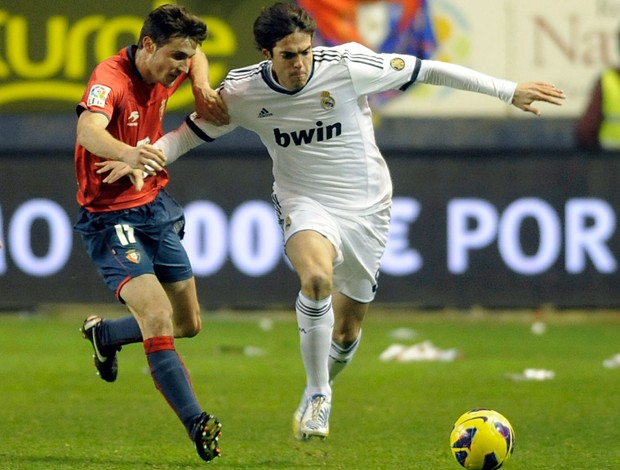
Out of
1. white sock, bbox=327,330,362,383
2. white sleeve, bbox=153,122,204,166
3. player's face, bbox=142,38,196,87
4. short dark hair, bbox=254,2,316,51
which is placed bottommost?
white sock, bbox=327,330,362,383

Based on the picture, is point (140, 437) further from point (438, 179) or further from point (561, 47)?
point (561, 47)

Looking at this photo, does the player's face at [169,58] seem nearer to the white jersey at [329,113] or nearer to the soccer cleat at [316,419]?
the white jersey at [329,113]

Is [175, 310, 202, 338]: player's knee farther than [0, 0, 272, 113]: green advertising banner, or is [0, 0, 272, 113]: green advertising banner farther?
[0, 0, 272, 113]: green advertising banner

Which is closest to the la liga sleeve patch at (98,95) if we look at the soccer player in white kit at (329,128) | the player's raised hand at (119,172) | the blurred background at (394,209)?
the player's raised hand at (119,172)

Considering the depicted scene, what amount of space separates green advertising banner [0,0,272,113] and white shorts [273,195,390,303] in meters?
7.22

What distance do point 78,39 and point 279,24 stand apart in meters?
8.03

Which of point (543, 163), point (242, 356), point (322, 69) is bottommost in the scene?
point (242, 356)

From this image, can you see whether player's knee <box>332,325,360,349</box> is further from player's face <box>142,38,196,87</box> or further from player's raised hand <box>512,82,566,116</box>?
player's face <box>142,38,196,87</box>

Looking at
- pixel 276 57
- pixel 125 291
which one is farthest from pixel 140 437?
pixel 276 57

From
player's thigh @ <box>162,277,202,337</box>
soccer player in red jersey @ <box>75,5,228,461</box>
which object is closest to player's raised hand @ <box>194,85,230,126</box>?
soccer player in red jersey @ <box>75,5,228,461</box>

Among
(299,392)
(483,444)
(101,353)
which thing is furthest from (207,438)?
(299,392)

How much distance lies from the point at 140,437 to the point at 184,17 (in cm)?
236

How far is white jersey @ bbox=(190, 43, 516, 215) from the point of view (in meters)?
7.87

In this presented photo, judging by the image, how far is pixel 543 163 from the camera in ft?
50.7
